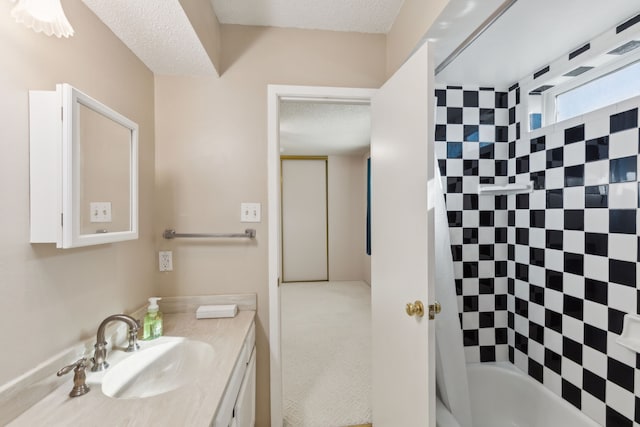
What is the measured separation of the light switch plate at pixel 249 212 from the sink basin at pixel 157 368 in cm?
68

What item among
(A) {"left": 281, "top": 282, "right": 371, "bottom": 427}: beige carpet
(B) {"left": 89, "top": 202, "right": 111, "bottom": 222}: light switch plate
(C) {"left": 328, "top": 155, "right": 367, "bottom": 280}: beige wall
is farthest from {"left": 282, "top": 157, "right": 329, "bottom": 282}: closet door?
(B) {"left": 89, "top": 202, "right": 111, "bottom": 222}: light switch plate

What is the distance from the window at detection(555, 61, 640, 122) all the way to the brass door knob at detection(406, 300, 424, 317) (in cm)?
119

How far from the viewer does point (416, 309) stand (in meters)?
1.09

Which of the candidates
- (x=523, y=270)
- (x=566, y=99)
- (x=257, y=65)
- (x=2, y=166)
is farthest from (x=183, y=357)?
(x=566, y=99)

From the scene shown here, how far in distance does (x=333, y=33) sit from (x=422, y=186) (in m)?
1.19

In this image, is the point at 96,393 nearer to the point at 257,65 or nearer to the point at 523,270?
the point at 257,65

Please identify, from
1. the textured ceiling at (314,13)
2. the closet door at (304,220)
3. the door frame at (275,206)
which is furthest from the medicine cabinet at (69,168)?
the closet door at (304,220)

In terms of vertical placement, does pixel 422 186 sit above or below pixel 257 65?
below

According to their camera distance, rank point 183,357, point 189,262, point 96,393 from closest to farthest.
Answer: point 96,393 → point 183,357 → point 189,262

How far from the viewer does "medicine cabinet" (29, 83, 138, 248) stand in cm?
81

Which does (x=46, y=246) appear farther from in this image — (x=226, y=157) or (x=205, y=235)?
(x=226, y=157)

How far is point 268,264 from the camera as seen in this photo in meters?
1.62

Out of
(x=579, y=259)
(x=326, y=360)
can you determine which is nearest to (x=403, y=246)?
(x=579, y=259)

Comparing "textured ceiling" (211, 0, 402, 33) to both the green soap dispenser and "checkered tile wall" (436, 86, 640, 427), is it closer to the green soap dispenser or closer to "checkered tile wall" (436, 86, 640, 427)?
"checkered tile wall" (436, 86, 640, 427)
